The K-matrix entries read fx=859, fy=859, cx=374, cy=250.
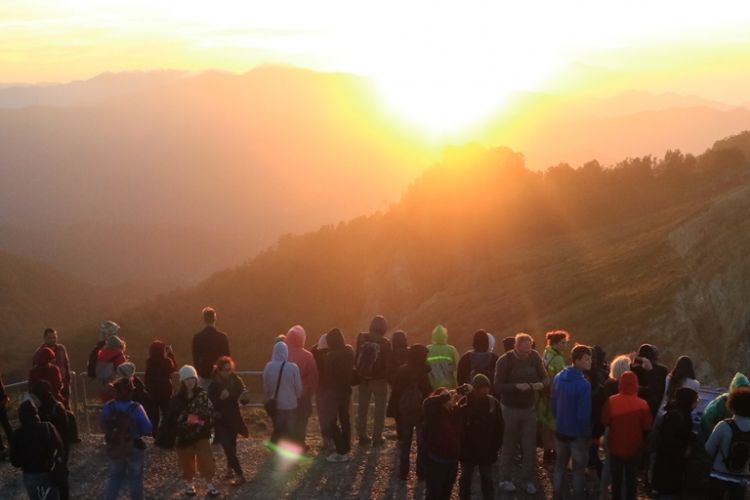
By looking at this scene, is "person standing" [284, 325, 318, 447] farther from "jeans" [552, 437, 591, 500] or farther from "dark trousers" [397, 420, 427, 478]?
"jeans" [552, 437, 591, 500]

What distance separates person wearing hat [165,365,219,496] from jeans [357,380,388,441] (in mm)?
2703

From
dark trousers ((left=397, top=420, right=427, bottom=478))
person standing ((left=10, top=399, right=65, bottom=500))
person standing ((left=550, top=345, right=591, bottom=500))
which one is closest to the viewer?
person standing ((left=10, top=399, right=65, bottom=500))

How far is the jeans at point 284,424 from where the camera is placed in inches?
442

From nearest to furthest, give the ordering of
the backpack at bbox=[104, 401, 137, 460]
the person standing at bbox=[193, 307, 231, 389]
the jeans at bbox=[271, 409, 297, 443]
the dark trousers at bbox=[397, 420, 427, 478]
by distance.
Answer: the backpack at bbox=[104, 401, 137, 460]
the dark trousers at bbox=[397, 420, 427, 478]
the jeans at bbox=[271, 409, 297, 443]
the person standing at bbox=[193, 307, 231, 389]

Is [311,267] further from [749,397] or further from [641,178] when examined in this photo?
[749,397]

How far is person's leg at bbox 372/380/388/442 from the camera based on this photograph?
12.2 metres

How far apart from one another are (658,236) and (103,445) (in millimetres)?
21214

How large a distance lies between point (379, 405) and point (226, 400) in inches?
106

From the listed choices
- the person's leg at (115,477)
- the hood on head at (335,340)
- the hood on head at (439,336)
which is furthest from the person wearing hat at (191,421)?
the hood on head at (439,336)

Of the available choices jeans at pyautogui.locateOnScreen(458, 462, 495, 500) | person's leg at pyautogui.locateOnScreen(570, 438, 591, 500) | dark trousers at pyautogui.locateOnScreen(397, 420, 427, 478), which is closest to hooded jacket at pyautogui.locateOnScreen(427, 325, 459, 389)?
dark trousers at pyautogui.locateOnScreen(397, 420, 427, 478)

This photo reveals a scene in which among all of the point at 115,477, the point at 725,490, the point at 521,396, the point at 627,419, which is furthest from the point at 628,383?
the point at 115,477

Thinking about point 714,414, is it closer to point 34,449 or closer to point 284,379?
point 284,379

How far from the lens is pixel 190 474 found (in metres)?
10.3

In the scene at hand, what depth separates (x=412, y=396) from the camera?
34.4ft
